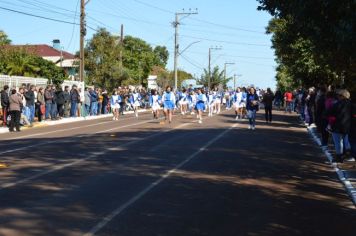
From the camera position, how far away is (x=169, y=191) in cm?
1016

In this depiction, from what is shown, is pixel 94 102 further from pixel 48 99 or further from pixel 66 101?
pixel 48 99

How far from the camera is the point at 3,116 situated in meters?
27.5

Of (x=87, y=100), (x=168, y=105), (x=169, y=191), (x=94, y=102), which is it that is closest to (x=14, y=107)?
(x=168, y=105)

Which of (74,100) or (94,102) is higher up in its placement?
(74,100)

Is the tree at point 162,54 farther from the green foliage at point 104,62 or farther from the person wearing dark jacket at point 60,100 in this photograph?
the person wearing dark jacket at point 60,100

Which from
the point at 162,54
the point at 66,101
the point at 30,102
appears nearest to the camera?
the point at 30,102

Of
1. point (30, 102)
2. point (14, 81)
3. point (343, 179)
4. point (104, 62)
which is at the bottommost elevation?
point (343, 179)

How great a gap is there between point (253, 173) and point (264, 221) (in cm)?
442

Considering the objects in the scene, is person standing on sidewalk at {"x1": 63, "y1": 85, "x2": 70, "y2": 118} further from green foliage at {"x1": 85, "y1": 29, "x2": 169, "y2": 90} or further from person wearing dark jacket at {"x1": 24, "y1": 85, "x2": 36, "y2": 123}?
green foliage at {"x1": 85, "y1": 29, "x2": 169, "y2": 90}

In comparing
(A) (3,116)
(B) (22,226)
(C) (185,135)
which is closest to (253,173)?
(B) (22,226)

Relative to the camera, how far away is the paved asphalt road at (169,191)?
7.74 meters

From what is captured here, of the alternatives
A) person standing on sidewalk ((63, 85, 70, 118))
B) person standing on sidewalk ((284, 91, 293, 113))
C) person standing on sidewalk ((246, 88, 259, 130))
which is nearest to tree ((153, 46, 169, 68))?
person standing on sidewalk ((284, 91, 293, 113))

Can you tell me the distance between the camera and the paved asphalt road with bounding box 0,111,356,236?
305 inches

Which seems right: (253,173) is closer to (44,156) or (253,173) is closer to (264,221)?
(264,221)
